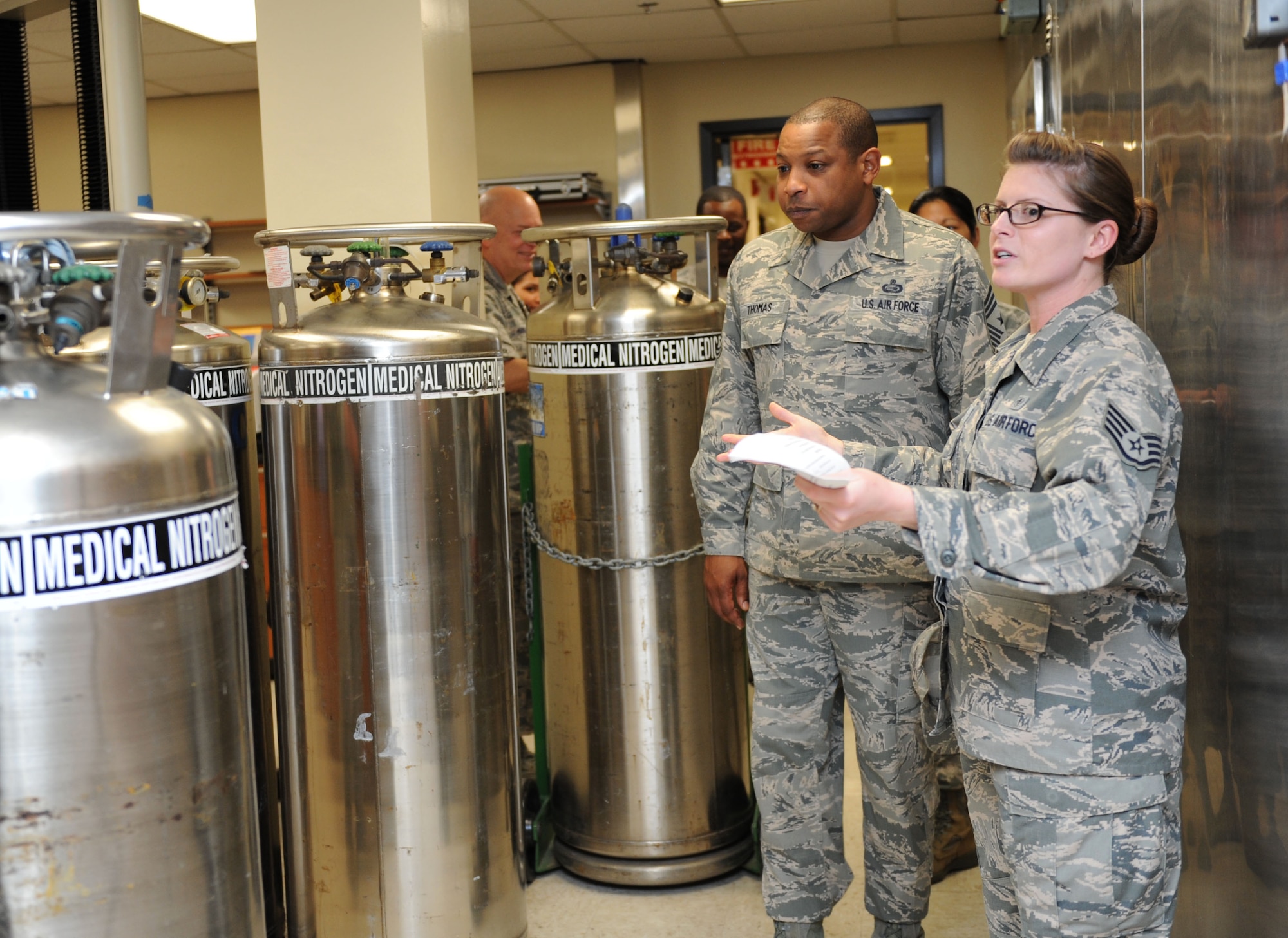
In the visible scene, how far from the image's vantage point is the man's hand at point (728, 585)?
2568 millimetres

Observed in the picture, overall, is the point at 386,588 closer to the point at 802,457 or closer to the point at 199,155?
the point at 802,457

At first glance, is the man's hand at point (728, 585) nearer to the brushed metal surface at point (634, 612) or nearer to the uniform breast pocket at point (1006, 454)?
the brushed metal surface at point (634, 612)

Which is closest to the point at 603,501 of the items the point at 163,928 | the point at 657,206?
the point at 163,928

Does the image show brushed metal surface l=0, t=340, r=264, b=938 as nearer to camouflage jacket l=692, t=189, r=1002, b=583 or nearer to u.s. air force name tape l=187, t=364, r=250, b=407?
u.s. air force name tape l=187, t=364, r=250, b=407

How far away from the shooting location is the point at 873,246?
7.84 ft

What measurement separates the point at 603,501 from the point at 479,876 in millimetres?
901

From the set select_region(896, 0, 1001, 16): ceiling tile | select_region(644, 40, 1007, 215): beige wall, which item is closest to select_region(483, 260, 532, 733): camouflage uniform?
select_region(896, 0, 1001, 16): ceiling tile

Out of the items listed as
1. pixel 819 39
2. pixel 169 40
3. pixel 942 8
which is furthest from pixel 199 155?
pixel 942 8

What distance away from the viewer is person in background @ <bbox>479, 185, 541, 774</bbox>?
Result: 3.51 m

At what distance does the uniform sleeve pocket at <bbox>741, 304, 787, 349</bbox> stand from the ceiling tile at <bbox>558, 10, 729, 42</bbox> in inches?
150

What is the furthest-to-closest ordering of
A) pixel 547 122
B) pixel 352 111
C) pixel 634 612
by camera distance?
1. pixel 547 122
2. pixel 352 111
3. pixel 634 612

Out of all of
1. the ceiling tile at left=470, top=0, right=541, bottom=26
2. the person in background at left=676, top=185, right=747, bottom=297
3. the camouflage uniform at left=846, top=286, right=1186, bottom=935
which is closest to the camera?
the camouflage uniform at left=846, top=286, right=1186, bottom=935

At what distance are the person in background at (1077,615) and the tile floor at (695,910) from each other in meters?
1.19

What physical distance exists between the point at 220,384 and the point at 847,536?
4.10 feet
